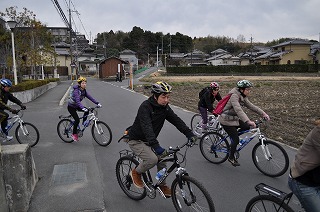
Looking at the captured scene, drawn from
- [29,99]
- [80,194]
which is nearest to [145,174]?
A: [80,194]

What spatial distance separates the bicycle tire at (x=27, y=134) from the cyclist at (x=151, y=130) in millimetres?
4260

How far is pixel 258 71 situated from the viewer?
5384 cm

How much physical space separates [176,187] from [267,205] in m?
1.13

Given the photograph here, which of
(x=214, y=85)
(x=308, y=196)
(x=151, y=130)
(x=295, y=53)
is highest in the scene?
(x=295, y=53)

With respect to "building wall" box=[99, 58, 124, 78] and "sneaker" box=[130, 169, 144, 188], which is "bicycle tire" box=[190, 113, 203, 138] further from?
"building wall" box=[99, 58, 124, 78]

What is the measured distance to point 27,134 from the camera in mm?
7164

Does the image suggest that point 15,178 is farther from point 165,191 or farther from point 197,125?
point 197,125

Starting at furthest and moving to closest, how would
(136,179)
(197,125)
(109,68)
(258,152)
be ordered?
(109,68) → (197,125) → (258,152) → (136,179)

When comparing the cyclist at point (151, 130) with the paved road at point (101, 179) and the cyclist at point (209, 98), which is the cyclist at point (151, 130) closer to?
the paved road at point (101, 179)

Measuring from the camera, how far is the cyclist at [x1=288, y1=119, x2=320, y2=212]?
2.39m

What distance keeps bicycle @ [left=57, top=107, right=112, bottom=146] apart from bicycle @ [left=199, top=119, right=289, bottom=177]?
257 cm

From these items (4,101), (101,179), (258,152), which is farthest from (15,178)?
(258,152)

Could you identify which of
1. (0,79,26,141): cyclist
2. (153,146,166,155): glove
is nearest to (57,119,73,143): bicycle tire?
(0,79,26,141): cyclist

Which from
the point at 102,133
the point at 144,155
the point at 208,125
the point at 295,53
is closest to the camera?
the point at 144,155
